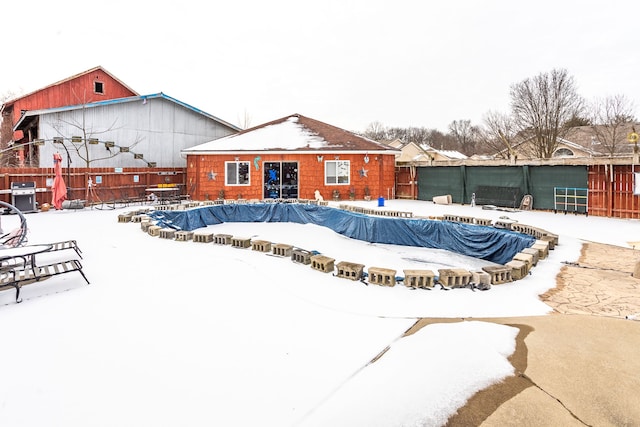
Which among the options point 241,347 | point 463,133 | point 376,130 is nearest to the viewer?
point 241,347

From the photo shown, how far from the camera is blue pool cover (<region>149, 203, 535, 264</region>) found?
8977mm

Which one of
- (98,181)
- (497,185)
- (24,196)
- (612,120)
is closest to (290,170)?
(98,181)

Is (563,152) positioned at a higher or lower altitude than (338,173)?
higher

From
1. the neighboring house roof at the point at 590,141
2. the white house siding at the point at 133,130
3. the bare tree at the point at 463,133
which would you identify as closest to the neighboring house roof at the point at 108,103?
the white house siding at the point at 133,130

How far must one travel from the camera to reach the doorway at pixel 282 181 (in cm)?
1777

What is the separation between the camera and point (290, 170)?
17797 millimetres

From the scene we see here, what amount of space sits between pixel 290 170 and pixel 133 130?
27.8 ft

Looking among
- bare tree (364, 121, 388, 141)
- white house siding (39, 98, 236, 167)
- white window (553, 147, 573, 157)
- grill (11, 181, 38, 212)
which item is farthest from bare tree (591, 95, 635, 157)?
bare tree (364, 121, 388, 141)

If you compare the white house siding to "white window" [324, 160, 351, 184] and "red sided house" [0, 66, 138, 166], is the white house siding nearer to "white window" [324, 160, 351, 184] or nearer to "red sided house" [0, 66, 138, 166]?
"red sided house" [0, 66, 138, 166]

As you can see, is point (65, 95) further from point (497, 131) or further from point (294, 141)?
point (497, 131)

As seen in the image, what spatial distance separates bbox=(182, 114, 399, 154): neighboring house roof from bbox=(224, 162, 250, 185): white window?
0.77 meters

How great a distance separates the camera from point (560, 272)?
5.76m

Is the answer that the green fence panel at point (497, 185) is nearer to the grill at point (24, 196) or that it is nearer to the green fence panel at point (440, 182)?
the green fence panel at point (440, 182)

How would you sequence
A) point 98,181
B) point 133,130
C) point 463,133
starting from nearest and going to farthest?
point 98,181
point 133,130
point 463,133
